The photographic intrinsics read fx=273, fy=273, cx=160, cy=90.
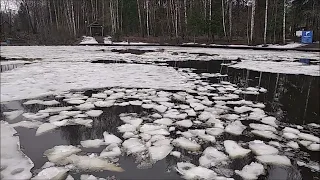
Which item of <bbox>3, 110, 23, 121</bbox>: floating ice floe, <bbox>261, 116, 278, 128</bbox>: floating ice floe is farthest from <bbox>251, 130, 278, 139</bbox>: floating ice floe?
<bbox>3, 110, 23, 121</bbox>: floating ice floe

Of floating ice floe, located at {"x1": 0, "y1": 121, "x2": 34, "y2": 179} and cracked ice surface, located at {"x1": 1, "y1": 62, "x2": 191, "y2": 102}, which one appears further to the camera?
cracked ice surface, located at {"x1": 1, "y1": 62, "x2": 191, "y2": 102}

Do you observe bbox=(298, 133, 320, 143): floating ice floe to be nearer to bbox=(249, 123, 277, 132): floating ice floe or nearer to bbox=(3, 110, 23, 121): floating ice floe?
bbox=(249, 123, 277, 132): floating ice floe

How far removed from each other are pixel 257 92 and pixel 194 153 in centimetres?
333

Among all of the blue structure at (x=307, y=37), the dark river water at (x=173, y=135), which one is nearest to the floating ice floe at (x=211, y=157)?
the dark river water at (x=173, y=135)

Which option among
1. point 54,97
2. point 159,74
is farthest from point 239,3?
point 54,97

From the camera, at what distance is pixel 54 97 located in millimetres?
5078

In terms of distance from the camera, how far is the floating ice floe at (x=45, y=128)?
3339 mm

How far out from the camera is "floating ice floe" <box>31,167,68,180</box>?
7.41ft

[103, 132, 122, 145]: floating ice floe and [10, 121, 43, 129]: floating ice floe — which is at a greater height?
[10, 121, 43, 129]: floating ice floe

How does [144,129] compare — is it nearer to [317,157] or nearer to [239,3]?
[317,157]

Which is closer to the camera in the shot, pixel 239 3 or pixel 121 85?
pixel 121 85

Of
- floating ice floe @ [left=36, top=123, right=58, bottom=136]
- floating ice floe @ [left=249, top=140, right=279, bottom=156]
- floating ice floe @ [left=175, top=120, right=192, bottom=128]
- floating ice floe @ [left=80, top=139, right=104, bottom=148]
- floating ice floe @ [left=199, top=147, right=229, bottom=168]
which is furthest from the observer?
floating ice floe @ [left=175, top=120, right=192, bottom=128]

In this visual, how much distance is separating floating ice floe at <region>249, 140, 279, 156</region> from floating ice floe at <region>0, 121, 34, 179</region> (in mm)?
2191

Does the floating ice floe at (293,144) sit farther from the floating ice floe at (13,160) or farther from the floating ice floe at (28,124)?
the floating ice floe at (28,124)
